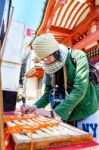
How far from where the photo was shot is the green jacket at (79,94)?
1759mm

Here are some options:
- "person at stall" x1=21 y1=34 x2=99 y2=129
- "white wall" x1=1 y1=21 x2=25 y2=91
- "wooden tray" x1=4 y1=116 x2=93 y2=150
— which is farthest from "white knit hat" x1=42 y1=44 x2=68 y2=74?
"wooden tray" x1=4 y1=116 x2=93 y2=150

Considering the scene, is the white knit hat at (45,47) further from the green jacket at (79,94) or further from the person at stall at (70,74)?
the green jacket at (79,94)

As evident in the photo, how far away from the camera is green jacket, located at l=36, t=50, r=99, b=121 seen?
176cm

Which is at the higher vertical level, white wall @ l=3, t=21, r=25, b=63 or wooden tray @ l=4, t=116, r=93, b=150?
white wall @ l=3, t=21, r=25, b=63

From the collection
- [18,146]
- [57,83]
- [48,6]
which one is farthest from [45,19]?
[18,146]

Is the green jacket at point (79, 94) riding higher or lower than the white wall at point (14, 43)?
lower

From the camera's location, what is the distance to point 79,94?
1796mm

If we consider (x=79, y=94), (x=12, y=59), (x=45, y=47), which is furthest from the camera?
(x=12, y=59)

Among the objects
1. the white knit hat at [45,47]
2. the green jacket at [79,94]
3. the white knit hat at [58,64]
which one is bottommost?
the green jacket at [79,94]

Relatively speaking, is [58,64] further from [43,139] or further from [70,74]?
[43,139]

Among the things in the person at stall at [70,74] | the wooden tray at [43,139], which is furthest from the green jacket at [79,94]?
the wooden tray at [43,139]

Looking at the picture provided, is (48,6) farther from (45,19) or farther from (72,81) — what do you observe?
(72,81)

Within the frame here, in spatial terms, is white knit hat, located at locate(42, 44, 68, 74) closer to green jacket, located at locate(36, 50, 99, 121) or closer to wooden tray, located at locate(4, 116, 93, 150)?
green jacket, located at locate(36, 50, 99, 121)

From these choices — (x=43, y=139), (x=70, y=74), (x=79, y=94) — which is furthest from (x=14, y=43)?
(x=43, y=139)
